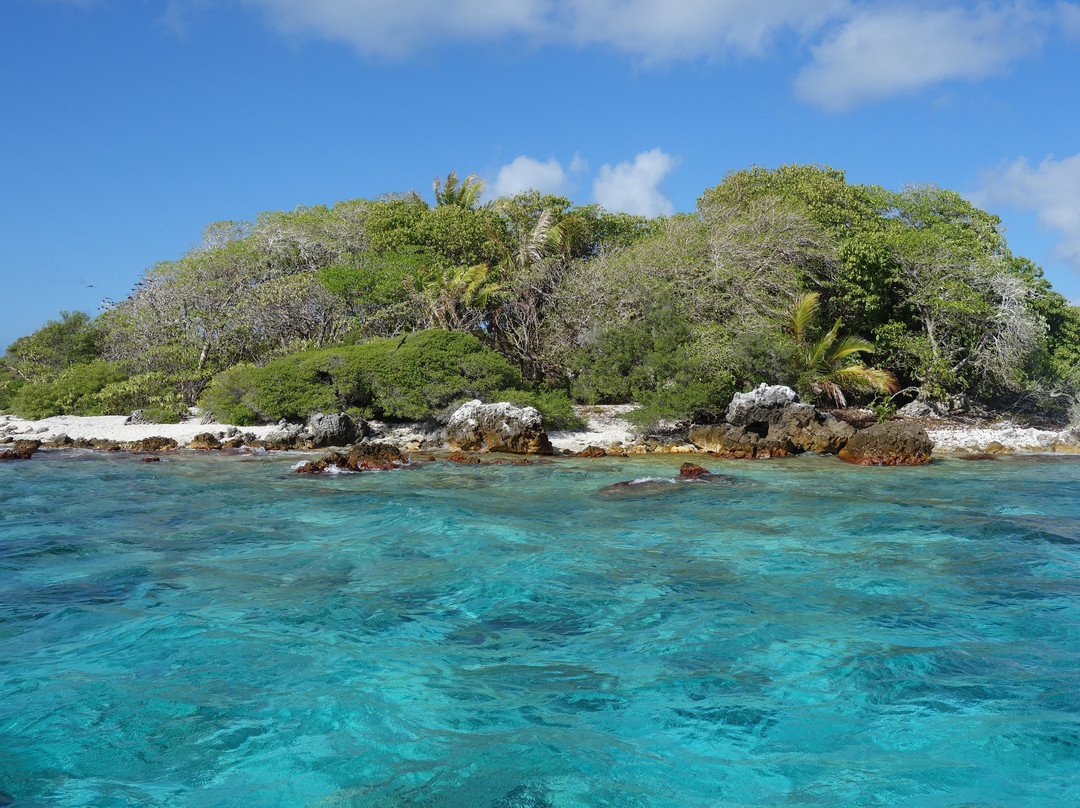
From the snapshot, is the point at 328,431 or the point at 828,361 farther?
the point at 828,361

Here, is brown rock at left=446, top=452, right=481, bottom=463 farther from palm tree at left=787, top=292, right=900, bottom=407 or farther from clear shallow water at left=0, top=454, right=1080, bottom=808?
palm tree at left=787, top=292, right=900, bottom=407

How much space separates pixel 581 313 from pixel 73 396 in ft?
57.8

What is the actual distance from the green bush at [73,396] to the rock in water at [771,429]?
2007 cm

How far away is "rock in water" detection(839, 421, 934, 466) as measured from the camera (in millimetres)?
17016

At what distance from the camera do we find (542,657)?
6.07m

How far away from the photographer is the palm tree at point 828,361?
21281 mm

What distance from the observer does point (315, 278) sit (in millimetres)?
27141

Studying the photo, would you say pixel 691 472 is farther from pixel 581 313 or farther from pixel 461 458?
pixel 581 313

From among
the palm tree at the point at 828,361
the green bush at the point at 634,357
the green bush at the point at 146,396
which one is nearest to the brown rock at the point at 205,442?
the green bush at the point at 146,396

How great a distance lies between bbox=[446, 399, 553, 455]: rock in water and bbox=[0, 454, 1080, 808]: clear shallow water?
7.41 meters

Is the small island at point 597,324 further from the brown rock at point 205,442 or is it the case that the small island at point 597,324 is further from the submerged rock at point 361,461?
the submerged rock at point 361,461

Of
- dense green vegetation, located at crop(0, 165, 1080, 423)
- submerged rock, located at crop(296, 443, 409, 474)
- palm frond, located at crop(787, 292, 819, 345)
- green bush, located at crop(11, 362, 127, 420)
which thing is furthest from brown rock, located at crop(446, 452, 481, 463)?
green bush, located at crop(11, 362, 127, 420)

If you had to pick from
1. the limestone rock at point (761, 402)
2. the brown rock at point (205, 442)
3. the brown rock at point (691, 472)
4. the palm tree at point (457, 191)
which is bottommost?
the brown rock at point (691, 472)

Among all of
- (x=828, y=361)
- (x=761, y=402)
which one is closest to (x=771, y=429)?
(x=761, y=402)
